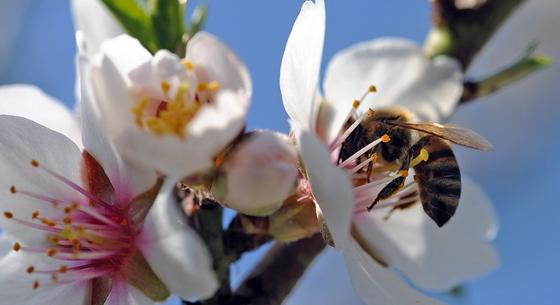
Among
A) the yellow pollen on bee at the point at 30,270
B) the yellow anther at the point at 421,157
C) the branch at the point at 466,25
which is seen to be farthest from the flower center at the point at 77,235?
the branch at the point at 466,25

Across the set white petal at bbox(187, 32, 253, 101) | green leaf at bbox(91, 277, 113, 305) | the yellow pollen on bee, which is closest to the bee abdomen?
white petal at bbox(187, 32, 253, 101)

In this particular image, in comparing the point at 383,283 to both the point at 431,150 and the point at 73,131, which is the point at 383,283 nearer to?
the point at 431,150

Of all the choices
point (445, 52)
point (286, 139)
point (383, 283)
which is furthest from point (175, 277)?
point (445, 52)

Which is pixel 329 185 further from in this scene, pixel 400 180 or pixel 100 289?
pixel 100 289

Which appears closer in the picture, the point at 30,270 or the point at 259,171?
the point at 259,171

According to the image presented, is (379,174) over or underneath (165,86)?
underneath

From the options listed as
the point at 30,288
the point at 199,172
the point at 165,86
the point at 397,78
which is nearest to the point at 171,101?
the point at 165,86
